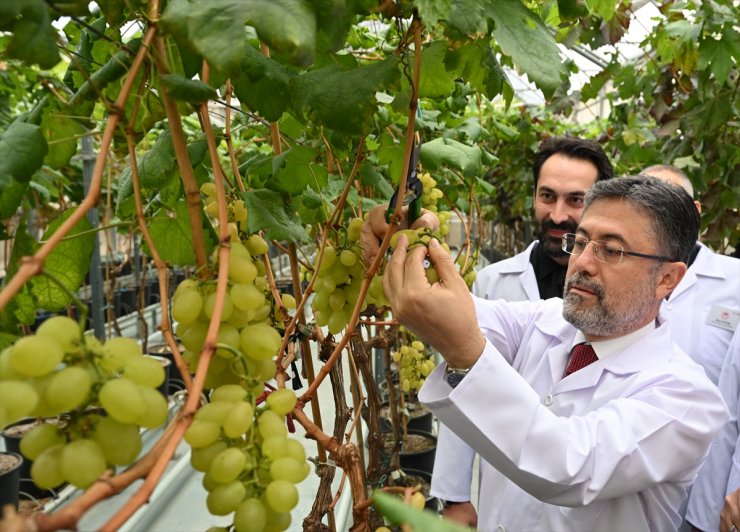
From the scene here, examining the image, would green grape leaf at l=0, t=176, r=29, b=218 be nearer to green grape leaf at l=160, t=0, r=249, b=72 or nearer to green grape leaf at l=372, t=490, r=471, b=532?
green grape leaf at l=160, t=0, r=249, b=72

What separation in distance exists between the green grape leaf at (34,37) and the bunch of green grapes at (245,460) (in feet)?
1.12

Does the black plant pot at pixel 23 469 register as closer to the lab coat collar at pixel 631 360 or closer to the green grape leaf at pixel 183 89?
the lab coat collar at pixel 631 360

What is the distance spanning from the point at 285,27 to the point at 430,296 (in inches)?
20.4

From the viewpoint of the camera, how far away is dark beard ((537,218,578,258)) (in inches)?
102

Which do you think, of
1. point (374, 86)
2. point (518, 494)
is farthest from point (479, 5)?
point (518, 494)

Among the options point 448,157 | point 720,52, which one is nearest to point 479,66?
point 448,157

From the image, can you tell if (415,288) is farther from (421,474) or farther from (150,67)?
(421,474)

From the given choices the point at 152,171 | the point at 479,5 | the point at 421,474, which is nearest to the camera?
the point at 479,5

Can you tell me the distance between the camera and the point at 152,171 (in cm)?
91

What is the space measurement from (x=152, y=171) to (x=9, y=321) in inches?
10.3

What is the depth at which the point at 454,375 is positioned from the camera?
1225 millimetres

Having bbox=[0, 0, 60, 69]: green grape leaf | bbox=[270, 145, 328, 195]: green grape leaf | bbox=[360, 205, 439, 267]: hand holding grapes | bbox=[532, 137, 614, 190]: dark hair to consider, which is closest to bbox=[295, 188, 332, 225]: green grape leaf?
bbox=[270, 145, 328, 195]: green grape leaf

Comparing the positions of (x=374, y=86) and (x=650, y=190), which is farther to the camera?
(x=650, y=190)

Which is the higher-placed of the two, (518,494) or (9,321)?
(9,321)
